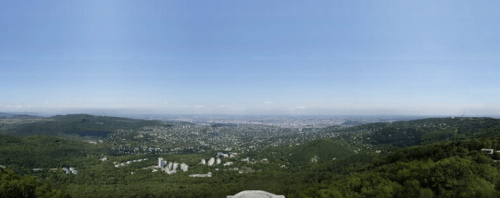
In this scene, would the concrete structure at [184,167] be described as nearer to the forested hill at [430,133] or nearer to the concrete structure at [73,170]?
the concrete structure at [73,170]

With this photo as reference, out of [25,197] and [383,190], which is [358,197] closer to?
[383,190]

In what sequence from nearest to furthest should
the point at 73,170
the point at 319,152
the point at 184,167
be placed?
the point at 73,170, the point at 184,167, the point at 319,152

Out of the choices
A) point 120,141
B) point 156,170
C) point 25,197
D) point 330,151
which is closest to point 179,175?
point 156,170

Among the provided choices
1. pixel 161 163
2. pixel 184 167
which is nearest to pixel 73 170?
pixel 161 163

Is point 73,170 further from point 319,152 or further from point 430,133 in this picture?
point 430,133

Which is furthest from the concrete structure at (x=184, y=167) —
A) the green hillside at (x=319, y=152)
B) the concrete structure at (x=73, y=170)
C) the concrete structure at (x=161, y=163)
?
the green hillside at (x=319, y=152)

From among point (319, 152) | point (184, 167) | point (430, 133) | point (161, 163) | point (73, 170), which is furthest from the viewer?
point (430, 133)

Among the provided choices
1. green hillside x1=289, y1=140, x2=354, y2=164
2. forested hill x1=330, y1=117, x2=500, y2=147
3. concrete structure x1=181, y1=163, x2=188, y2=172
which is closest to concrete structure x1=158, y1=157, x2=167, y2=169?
concrete structure x1=181, y1=163, x2=188, y2=172

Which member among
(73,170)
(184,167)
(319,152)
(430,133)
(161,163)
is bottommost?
(73,170)
